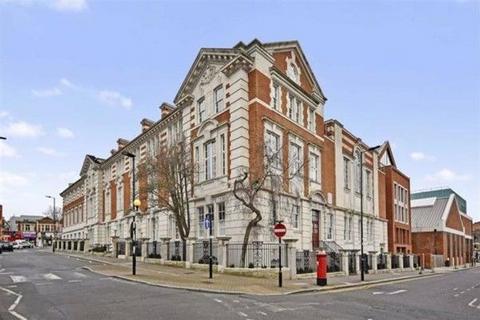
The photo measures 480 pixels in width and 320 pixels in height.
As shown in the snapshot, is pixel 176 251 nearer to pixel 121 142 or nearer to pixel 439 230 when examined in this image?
pixel 121 142

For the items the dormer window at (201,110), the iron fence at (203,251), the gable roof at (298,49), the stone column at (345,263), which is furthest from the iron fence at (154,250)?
the gable roof at (298,49)

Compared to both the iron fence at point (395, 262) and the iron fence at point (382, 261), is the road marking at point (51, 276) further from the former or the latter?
the iron fence at point (395, 262)

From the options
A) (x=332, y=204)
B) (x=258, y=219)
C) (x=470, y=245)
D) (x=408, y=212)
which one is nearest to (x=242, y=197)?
(x=258, y=219)

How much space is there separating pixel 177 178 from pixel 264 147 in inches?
325

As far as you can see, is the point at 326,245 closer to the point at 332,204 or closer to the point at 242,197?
the point at 332,204

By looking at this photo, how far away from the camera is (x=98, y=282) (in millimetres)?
20969

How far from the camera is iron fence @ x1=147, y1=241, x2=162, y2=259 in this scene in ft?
118

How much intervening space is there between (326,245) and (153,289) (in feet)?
64.0

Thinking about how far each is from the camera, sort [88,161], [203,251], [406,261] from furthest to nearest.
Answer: [88,161]
[406,261]
[203,251]

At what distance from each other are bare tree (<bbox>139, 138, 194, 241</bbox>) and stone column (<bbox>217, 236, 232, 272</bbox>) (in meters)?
6.10

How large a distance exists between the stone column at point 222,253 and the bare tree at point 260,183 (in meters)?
0.95

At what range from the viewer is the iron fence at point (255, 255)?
2634 centimetres

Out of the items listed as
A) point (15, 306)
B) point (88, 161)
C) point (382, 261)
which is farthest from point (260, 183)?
point (88, 161)

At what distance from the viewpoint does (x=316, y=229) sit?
35.8m
